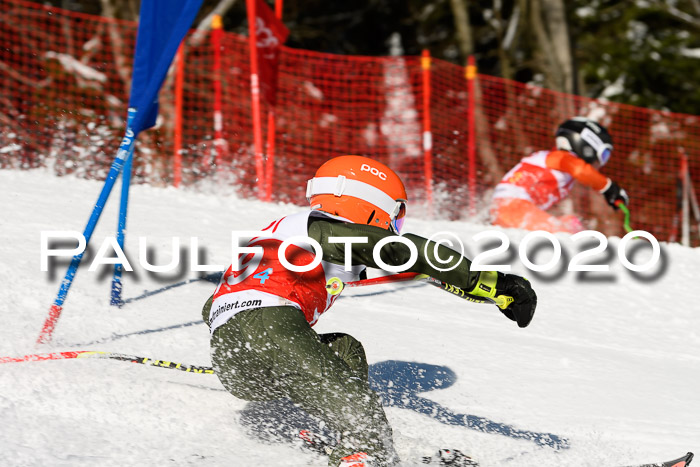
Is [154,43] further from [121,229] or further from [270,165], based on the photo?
[270,165]

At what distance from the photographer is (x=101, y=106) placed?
484 inches

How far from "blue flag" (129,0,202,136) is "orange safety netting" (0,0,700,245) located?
4.94 m

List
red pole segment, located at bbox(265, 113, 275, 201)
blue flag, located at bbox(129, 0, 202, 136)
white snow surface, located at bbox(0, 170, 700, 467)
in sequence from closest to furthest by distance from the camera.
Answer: white snow surface, located at bbox(0, 170, 700, 467) < blue flag, located at bbox(129, 0, 202, 136) < red pole segment, located at bbox(265, 113, 275, 201)

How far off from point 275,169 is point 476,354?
6.32 metres

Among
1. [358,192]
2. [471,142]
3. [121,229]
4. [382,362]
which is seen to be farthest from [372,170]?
[471,142]

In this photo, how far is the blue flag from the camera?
4.34 meters

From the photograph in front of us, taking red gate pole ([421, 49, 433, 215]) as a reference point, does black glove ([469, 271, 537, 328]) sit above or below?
below

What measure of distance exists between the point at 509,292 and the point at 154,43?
2.20 meters

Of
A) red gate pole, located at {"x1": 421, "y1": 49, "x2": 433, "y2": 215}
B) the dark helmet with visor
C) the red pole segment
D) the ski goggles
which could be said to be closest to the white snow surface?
the ski goggles

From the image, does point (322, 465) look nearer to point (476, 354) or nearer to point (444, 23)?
point (476, 354)

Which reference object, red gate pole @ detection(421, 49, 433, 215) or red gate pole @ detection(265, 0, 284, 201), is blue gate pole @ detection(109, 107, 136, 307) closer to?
red gate pole @ detection(265, 0, 284, 201)

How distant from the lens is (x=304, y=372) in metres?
3.10

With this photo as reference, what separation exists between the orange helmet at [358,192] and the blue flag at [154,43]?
1.29m

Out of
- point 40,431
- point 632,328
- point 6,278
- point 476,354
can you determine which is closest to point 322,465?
point 40,431
